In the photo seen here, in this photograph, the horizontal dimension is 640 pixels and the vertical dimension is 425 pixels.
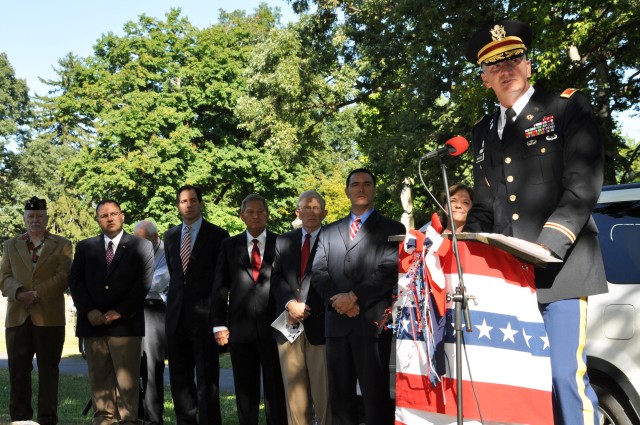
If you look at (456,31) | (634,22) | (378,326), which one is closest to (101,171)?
(456,31)

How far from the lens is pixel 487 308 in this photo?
4.19 metres

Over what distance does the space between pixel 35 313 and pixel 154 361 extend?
4.74 ft

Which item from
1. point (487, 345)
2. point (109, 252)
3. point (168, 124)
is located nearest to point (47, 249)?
point (109, 252)

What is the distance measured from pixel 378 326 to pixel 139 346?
3.73 meters

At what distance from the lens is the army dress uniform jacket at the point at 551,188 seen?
4078 mm

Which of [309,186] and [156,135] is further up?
[156,135]

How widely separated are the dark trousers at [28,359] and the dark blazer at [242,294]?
2.27 meters

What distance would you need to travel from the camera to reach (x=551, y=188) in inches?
169

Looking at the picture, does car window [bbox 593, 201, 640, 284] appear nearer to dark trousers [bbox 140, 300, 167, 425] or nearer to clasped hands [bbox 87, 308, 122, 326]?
clasped hands [bbox 87, 308, 122, 326]

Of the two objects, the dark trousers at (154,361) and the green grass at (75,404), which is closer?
the dark trousers at (154,361)

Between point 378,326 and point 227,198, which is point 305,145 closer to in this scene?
point 227,198

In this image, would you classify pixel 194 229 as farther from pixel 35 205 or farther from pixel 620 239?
pixel 620 239

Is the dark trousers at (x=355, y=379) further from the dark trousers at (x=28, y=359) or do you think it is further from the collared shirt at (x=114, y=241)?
the dark trousers at (x=28, y=359)

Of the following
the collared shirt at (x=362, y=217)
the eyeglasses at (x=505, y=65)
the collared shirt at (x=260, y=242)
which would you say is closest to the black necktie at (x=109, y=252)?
the collared shirt at (x=260, y=242)
